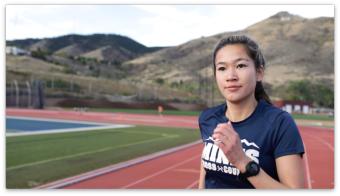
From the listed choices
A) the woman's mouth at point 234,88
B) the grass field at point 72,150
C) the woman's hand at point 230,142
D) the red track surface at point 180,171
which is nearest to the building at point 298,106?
the red track surface at point 180,171

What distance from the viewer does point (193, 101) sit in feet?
33.1

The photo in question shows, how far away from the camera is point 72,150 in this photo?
26.8 feet

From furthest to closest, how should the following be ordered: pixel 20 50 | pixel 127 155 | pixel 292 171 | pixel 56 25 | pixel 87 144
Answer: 1. pixel 87 144
2. pixel 127 155
3. pixel 20 50
4. pixel 56 25
5. pixel 292 171

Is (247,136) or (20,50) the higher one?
(20,50)

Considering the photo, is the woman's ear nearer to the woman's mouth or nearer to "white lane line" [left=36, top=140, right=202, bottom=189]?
the woman's mouth

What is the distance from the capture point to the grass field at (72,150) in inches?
248

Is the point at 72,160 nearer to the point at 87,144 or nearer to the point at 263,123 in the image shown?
the point at 87,144

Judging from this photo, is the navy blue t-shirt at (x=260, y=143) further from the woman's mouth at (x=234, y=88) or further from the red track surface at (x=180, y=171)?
the red track surface at (x=180, y=171)

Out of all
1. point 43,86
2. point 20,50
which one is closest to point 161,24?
point 20,50

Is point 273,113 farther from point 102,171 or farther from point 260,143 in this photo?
point 102,171

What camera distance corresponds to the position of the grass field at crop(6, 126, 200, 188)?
6309mm

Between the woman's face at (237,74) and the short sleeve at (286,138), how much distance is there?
13 centimetres

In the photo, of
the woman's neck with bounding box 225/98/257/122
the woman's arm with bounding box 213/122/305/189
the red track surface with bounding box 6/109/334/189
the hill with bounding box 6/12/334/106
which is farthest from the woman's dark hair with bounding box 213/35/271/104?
the red track surface with bounding box 6/109/334/189

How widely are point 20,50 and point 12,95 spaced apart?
1.69m
